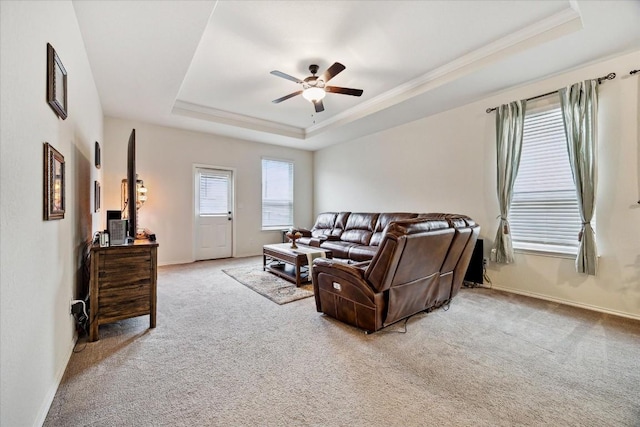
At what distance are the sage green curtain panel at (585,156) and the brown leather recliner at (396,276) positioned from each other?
4.35ft

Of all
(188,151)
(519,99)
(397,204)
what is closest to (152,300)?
(188,151)

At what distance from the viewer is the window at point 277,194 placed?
7.03m

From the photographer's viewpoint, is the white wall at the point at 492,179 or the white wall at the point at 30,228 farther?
the white wall at the point at 492,179

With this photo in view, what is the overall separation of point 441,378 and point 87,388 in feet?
7.67

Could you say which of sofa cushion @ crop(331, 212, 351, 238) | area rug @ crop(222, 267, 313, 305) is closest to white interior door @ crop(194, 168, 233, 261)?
area rug @ crop(222, 267, 313, 305)

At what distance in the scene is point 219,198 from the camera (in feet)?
20.8

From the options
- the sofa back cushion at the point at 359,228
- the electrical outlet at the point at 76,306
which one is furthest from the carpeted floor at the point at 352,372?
the sofa back cushion at the point at 359,228

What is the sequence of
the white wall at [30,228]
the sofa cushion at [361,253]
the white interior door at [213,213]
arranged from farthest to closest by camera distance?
the white interior door at [213,213], the sofa cushion at [361,253], the white wall at [30,228]

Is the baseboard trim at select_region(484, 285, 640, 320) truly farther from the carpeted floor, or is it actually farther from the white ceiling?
the white ceiling

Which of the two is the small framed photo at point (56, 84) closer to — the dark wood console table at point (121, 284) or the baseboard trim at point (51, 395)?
the dark wood console table at point (121, 284)

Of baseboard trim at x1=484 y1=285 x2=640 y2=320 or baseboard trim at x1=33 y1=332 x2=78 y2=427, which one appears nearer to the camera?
baseboard trim at x1=33 y1=332 x2=78 y2=427

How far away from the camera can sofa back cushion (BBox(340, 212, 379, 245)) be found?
5434mm

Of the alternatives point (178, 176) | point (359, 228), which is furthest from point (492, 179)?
point (178, 176)

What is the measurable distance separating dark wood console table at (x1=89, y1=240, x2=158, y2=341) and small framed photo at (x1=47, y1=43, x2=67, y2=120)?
1178 mm
